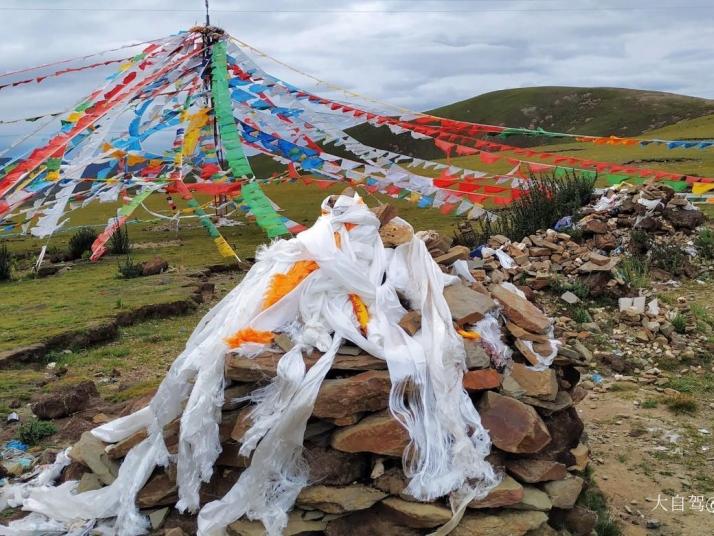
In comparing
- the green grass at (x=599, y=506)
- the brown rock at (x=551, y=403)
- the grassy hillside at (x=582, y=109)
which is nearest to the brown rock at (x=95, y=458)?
the brown rock at (x=551, y=403)

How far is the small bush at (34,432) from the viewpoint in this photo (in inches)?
223

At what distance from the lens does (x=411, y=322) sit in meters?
4.41

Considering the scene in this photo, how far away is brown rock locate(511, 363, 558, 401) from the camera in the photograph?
4352 mm

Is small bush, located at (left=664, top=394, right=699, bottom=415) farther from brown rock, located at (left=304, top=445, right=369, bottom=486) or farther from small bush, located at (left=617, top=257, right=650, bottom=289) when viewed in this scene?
brown rock, located at (left=304, top=445, right=369, bottom=486)

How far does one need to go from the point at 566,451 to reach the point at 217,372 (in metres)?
2.52

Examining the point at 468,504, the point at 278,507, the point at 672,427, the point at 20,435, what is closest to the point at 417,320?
the point at 468,504

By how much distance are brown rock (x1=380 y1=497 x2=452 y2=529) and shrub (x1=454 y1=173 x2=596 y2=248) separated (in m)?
8.40

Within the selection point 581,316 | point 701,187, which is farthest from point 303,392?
point 701,187

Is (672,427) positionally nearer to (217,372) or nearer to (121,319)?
(217,372)

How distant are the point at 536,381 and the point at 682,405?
9.33 ft

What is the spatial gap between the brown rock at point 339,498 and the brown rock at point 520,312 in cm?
184

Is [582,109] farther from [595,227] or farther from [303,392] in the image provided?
[303,392]

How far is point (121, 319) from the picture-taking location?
30.8 ft

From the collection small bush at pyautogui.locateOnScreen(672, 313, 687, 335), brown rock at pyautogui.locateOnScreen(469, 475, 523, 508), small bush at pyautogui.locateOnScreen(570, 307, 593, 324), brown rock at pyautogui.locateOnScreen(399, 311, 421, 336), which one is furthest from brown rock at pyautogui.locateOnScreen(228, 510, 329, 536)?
small bush at pyautogui.locateOnScreen(672, 313, 687, 335)
